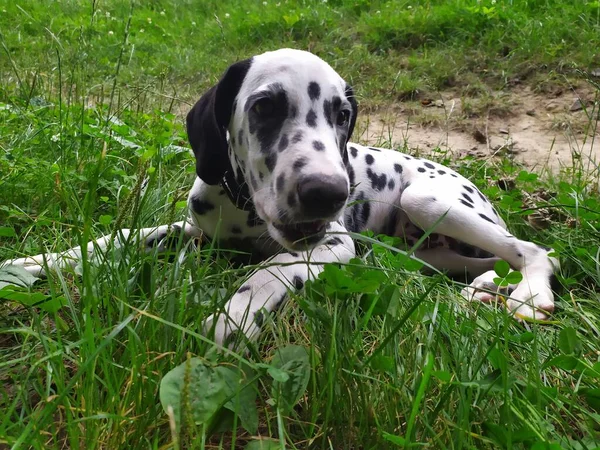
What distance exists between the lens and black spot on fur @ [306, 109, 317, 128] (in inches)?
103

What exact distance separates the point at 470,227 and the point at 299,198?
1.67 metres

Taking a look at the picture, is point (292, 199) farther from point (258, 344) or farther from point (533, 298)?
point (533, 298)

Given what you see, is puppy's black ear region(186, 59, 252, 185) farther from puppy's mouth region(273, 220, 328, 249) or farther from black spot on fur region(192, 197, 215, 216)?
puppy's mouth region(273, 220, 328, 249)

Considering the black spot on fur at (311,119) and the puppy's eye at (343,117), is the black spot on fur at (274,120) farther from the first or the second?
the puppy's eye at (343,117)

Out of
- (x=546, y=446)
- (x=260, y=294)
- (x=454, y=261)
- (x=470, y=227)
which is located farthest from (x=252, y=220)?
(x=546, y=446)

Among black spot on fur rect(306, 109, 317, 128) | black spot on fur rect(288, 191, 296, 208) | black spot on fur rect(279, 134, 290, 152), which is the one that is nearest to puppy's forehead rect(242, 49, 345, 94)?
black spot on fur rect(306, 109, 317, 128)

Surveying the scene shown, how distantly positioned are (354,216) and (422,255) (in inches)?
22.8

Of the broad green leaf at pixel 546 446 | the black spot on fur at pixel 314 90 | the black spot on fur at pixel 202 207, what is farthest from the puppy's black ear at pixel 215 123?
the broad green leaf at pixel 546 446

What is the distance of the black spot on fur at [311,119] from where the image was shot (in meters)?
2.61

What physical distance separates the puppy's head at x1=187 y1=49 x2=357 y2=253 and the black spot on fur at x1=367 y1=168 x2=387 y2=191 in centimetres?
81

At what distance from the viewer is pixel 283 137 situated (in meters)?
2.55

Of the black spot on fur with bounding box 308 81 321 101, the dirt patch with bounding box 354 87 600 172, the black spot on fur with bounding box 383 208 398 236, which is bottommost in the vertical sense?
the dirt patch with bounding box 354 87 600 172

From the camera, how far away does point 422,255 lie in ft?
13.0

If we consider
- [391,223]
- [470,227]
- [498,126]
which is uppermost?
[470,227]
